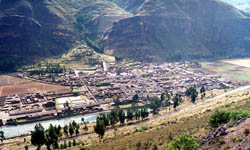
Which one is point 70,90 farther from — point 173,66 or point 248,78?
point 248,78

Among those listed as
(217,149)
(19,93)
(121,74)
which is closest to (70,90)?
(19,93)

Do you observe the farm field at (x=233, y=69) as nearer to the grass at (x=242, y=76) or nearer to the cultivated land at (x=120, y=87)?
the grass at (x=242, y=76)

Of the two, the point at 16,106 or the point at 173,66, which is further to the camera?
the point at 173,66

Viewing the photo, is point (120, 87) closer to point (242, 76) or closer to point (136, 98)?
point (136, 98)

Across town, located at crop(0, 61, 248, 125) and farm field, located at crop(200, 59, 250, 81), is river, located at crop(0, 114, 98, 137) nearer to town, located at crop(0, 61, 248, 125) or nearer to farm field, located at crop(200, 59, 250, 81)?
town, located at crop(0, 61, 248, 125)

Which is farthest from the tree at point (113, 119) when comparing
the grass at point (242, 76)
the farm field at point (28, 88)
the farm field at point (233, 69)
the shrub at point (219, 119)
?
the grass at point (242, 76)
